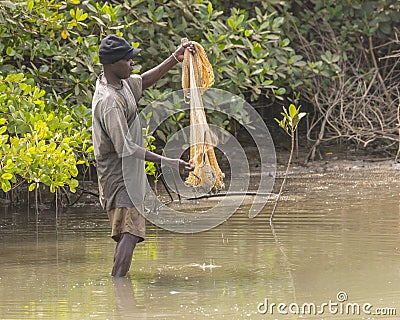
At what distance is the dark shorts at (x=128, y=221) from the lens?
241 inches

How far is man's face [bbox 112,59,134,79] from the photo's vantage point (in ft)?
19.9

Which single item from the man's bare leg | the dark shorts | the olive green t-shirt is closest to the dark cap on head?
the olive green t-shirt

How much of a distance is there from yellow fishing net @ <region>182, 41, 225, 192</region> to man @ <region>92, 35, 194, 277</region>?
0.46 m

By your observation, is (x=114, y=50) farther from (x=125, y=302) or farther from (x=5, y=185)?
(x=5, y=185)

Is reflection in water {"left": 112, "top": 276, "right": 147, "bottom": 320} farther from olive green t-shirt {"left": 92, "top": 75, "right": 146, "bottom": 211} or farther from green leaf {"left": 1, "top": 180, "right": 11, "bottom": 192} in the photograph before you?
green leaf {"left": 1, "top": 180, "right": 11, "bottom": 192}

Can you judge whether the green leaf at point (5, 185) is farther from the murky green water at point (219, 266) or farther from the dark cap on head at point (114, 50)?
the dark cap on head at point (114, 50)

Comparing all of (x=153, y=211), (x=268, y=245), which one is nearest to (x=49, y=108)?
(x=153, y=211)

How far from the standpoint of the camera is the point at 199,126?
6477 millimetres

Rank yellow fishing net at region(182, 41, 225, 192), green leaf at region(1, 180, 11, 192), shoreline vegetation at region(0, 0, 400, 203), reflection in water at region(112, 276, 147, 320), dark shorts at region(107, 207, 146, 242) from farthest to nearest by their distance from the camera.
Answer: shoreline vegetation at region(0, 0, 400, 203), green leaf at region(1, 180, 11, 192), yellow fishing net at region(182, 41, 225, 192), dark shorts at region(107, 207, 146, 242), reflection in water at region(112, 276, 147, 320)

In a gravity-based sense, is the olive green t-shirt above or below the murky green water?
above

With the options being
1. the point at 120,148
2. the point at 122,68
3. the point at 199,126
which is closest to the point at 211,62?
the point at 199,126

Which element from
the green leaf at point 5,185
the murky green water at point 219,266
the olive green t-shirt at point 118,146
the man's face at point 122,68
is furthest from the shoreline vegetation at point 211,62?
the man's face at point 122,68

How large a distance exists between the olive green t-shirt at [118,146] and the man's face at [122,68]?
0.09 m

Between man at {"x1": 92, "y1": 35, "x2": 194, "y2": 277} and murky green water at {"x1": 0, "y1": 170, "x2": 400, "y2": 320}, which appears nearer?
murky green water at {"x1": 0, "y1": 170, "x2": 400, "y2": 320}
